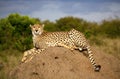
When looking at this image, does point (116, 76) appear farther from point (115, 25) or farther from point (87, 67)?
point (115, 25)


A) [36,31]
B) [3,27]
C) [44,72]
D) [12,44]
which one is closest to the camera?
[44,72]

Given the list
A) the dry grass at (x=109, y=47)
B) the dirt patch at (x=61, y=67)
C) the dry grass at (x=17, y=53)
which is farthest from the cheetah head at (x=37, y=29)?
the dry grass at (x=109, y=47)

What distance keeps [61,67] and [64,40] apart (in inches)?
64.6

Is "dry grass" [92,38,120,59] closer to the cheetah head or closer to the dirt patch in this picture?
the cheetah head

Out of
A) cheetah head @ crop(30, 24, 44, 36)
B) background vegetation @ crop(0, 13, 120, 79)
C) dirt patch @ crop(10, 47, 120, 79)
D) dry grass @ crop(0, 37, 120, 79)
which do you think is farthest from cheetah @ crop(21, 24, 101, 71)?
background vegetation @ crop(0, 13, 120, 79)

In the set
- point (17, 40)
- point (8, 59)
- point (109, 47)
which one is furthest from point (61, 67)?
point (17, 40)

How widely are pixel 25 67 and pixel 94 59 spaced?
199 cm

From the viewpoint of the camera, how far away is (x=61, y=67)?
40.3ft

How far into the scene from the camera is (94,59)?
12867 mm

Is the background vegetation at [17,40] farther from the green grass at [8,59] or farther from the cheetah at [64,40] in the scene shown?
the cheetah at [64,40]

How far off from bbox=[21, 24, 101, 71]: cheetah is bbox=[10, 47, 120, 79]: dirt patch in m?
0.29

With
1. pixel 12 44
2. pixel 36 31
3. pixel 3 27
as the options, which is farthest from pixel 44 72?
pixel 3 27

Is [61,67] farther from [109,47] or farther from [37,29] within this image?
[109,47]

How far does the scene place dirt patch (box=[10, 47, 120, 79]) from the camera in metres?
12.2
